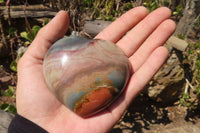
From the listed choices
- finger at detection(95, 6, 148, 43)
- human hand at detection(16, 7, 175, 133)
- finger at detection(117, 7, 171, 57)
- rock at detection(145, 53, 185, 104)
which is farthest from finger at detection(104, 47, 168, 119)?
rock at detection(145, 53, 185, 104)

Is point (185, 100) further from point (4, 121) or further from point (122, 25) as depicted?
point (4, 121)

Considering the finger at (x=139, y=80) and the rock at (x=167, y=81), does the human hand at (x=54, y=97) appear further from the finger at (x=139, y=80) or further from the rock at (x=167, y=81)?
the rock at (x=167, y=81)

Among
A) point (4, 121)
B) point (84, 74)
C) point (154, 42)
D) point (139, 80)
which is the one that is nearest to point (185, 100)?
point (154, 42)

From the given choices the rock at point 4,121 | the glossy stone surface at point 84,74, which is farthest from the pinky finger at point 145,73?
the rock at point 4,121

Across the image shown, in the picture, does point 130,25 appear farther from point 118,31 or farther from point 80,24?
point 80,24

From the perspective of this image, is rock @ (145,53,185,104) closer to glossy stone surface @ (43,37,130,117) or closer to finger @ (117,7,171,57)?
finger @ (117,7,171,57)

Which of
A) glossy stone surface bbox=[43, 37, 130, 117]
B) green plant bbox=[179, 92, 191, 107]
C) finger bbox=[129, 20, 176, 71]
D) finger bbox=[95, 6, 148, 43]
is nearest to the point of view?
glossy stone surface bbox=[43, 37, 130, 117]
